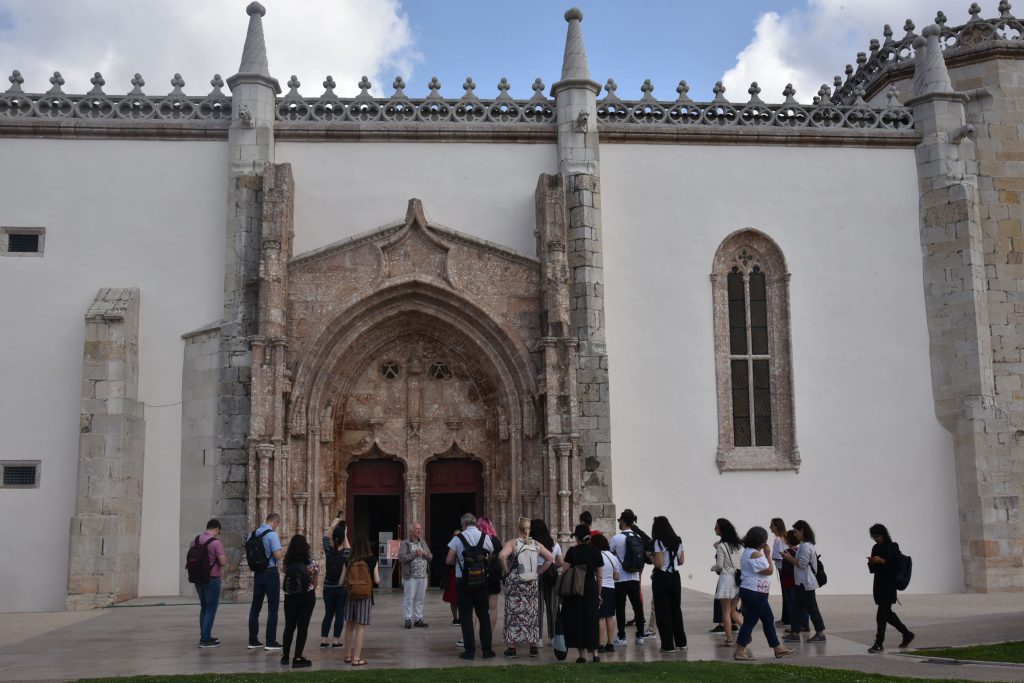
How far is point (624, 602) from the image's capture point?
1149cm

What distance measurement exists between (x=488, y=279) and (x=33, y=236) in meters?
7.60

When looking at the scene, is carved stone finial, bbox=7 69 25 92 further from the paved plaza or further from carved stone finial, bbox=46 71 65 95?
the paved plaza

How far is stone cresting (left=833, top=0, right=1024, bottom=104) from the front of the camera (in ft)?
65.2

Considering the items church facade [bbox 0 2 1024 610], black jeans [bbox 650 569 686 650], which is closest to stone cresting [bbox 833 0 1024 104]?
church facade [bbox 0 2 1024 610]

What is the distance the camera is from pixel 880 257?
61.6 feet

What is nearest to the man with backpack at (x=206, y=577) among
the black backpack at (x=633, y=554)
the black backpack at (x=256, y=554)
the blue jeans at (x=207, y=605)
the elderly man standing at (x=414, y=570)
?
the blue jeans at (x=207, y=605)

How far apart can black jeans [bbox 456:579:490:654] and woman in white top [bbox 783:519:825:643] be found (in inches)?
144

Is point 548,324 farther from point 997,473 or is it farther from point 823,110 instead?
point 997,473

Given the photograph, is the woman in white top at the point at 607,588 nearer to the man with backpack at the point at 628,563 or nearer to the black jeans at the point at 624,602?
the man with backpack at the point at 628,563

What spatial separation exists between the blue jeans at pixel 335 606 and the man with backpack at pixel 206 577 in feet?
4.11

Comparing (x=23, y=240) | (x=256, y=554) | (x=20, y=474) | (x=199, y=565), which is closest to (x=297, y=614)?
(x=256, y=554)

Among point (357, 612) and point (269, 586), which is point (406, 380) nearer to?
point (269, 586)

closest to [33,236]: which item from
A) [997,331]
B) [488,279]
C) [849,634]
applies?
[488,279]

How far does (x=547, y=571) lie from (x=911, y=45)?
49.6 ft
